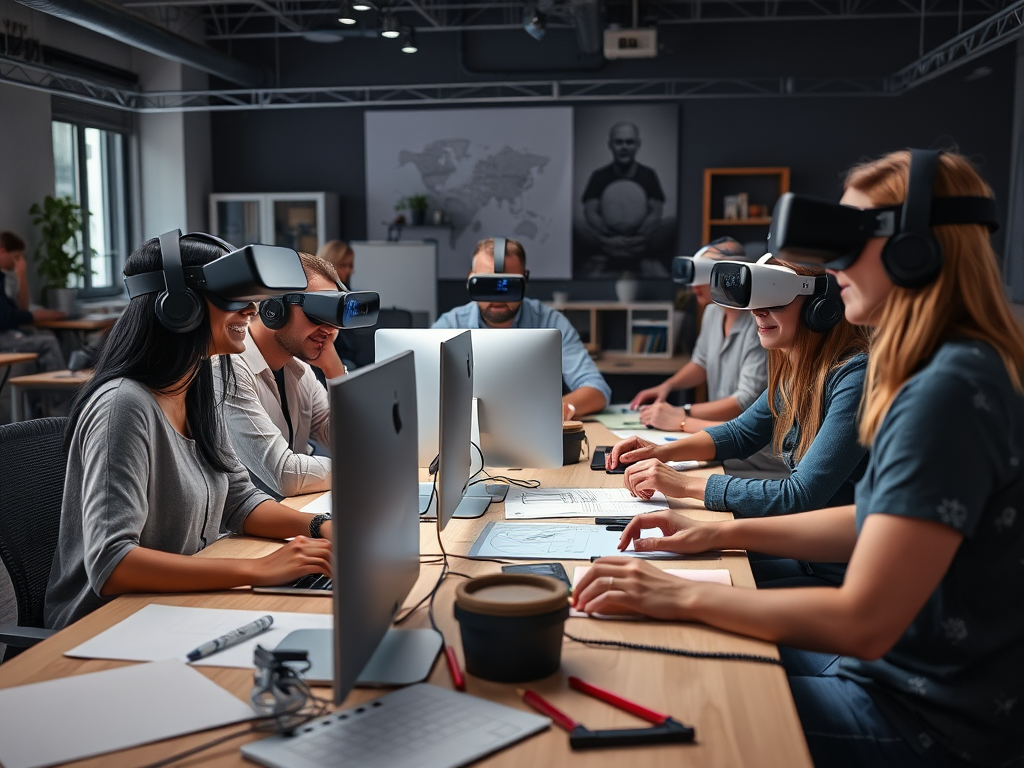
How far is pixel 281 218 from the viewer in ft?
26.8

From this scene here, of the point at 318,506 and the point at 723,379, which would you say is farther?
the point at 723,379

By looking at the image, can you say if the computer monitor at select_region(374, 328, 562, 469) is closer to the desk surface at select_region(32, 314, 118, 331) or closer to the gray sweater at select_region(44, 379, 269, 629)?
the gray sweater at select_region(44, 379, 269, 629)

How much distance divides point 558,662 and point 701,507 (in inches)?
38.8

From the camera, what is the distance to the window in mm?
7605

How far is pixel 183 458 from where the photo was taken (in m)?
1.87

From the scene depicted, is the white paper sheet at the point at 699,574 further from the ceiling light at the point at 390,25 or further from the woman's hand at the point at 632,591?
the ceiling light at the point at 390,25

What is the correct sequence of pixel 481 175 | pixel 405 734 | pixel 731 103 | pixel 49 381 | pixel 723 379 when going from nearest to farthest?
pixel 405 734 < pixel 723 379 < pixel 49 381 < pixel 731 103 < pixel 481 175

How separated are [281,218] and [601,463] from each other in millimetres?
6147

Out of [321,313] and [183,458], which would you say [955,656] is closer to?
[183,458]

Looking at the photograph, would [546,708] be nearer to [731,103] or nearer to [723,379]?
[723,379]

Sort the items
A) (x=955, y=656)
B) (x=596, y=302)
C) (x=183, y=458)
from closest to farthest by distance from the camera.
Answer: (x=955, y=656)
(x=183, y=458)
(x=596, y=302)

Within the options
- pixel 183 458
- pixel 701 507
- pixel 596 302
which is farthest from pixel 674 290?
pixel 183 458

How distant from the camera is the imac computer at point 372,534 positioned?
1.06 metres

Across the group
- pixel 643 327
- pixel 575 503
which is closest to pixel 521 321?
pixel 575 503
